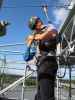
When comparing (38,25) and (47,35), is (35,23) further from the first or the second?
(47,35)

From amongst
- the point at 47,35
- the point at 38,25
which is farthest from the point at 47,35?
the point at 38,25

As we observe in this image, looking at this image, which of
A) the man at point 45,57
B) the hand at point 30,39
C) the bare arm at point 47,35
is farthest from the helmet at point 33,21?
the bare arm at point 47,35

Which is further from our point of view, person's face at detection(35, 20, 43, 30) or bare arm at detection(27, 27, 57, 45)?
person's face at detection(35, 20, 43, 30)

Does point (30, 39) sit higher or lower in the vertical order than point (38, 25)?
lower

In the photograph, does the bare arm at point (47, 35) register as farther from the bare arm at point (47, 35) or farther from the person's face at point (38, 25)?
the person's face at point (38, 25)

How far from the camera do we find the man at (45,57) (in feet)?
16.5

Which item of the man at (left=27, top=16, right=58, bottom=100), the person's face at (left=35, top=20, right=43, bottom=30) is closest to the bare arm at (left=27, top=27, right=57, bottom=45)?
the man at (left=27, top=16, right=58, bottom=100)

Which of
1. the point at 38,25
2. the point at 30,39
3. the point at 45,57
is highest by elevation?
the point at 38,25

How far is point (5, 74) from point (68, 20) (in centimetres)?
215

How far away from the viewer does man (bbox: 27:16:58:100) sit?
5.04 meters

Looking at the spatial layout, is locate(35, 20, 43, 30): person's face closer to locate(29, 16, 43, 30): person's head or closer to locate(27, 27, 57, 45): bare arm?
locate(29, 16, 43, 30): person's head

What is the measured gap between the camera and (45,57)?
16.9ft

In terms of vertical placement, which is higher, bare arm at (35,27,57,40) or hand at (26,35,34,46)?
bare arm at (35,27,57,40)

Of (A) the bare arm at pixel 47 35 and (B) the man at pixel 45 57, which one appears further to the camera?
(A) the bare arm at pixel 47 35
